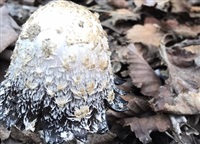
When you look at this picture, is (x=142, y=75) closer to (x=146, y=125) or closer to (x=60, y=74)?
(x=146, y=125)

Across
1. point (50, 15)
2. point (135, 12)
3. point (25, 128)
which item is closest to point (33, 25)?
point (50, 15)

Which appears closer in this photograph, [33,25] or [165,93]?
[33,25]

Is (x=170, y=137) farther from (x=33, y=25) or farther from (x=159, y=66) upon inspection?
(x=33, y=25)

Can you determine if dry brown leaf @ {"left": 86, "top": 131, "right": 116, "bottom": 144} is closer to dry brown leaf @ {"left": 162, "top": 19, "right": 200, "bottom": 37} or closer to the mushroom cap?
the mushroom cap

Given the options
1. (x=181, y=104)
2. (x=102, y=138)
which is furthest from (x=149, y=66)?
(x=102, y=138)

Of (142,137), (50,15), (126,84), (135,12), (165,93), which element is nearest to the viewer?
(50,15)

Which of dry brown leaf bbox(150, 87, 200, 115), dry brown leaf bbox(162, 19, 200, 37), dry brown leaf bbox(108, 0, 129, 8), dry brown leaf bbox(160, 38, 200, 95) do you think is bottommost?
dry brown leaf bbox(162, 19, 200, 37)

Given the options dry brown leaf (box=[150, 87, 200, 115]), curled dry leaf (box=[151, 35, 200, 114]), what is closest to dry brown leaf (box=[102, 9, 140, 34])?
curled dry leaf (box=[151, 35, 200, 114])
